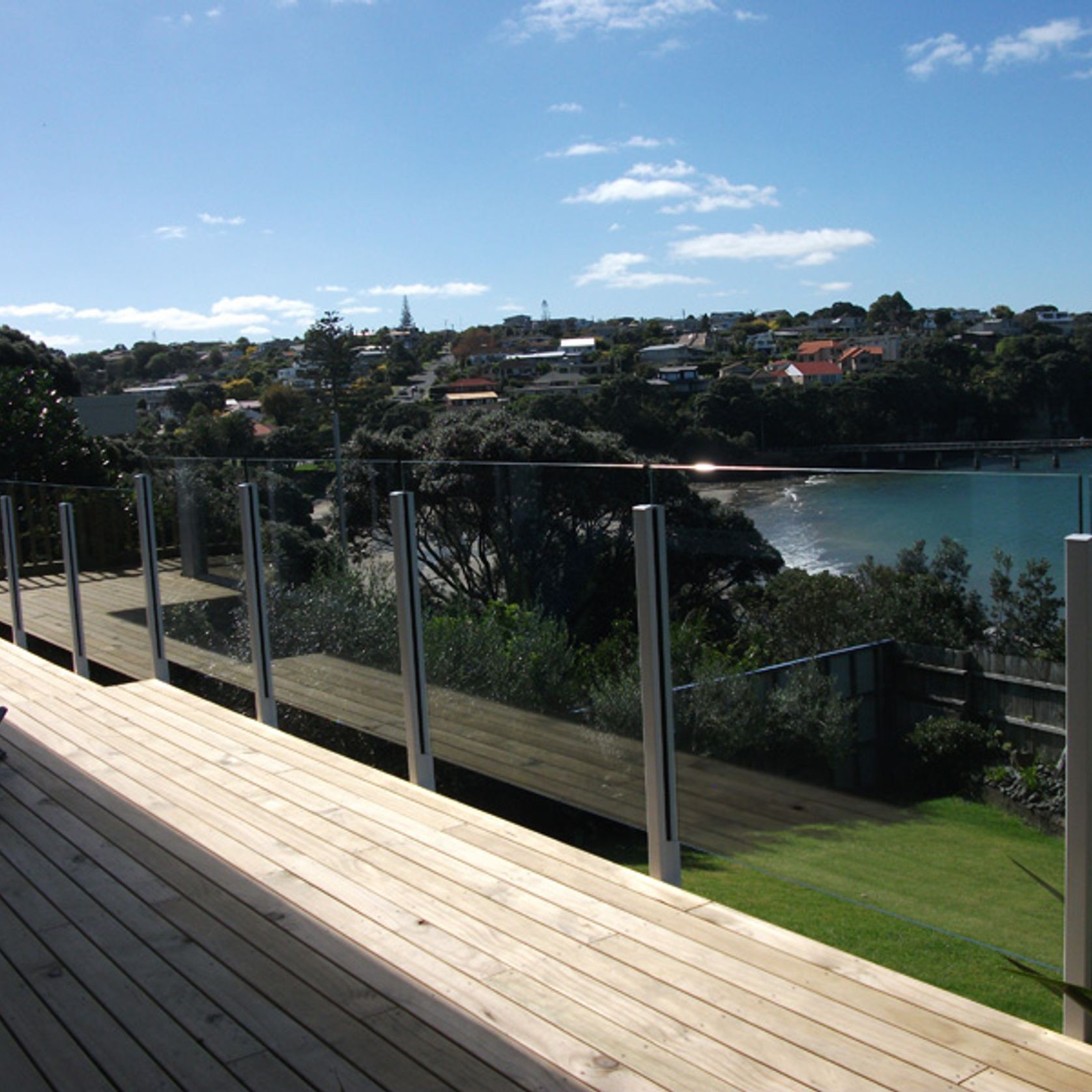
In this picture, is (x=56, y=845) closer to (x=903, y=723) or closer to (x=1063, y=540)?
(x=903, y=723)

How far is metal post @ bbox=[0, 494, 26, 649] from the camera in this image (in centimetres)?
675

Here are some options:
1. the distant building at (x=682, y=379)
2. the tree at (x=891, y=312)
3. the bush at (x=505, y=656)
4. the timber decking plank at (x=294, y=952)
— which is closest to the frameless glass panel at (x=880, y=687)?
the bush at (x=505, y=656)

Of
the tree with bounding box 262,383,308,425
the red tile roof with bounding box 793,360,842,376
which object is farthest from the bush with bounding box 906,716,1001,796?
the tree with bounding box 262,383,308,425

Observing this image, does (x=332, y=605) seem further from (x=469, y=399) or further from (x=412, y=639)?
(x=469, y=399)

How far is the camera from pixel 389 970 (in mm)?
2422

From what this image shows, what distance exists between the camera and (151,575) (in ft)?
18.3

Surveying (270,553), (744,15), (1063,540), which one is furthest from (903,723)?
(744,15)

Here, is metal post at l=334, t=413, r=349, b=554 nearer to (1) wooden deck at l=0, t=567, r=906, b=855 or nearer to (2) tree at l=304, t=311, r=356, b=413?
(1) wooden deck at l=0, t=567, r=906, b=855

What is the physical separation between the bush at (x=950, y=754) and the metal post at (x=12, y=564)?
5.91 m

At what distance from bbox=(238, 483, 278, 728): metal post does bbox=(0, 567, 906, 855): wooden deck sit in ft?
0.24

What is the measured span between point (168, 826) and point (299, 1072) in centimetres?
163

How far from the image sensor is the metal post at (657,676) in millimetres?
2812

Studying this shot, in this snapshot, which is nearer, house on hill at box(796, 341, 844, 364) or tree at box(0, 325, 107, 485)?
tree at box(0, 325, 107, 485)

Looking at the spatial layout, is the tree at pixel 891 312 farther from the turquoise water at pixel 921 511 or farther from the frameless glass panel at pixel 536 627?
the turquoise water at pixel 921 511
